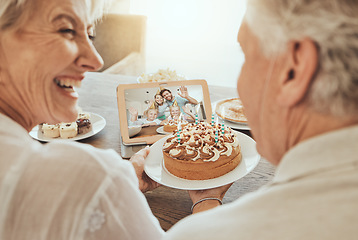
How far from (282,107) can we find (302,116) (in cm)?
4

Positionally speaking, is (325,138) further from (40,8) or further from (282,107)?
(40,8)

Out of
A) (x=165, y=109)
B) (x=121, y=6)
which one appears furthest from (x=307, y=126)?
(x=121, y=6)

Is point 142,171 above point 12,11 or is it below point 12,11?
below

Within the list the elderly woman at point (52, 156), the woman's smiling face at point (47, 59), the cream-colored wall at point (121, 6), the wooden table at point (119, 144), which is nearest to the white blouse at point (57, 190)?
the elderly woman at point (52, 156)

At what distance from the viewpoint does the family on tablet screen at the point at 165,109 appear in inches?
58.4

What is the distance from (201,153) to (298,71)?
0.76 metres

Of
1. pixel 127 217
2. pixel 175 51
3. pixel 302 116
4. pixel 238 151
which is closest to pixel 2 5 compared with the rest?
pixel 127 217

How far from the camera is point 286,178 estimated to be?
52cm

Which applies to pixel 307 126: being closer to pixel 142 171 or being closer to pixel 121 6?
pixel 142 171

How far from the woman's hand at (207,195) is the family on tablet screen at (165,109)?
49 cm

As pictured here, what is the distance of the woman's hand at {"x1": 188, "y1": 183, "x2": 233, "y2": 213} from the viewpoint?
3.36ft

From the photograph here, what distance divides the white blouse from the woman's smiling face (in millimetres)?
127

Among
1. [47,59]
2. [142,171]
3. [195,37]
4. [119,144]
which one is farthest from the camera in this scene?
[195,37]

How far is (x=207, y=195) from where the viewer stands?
3.51ft
